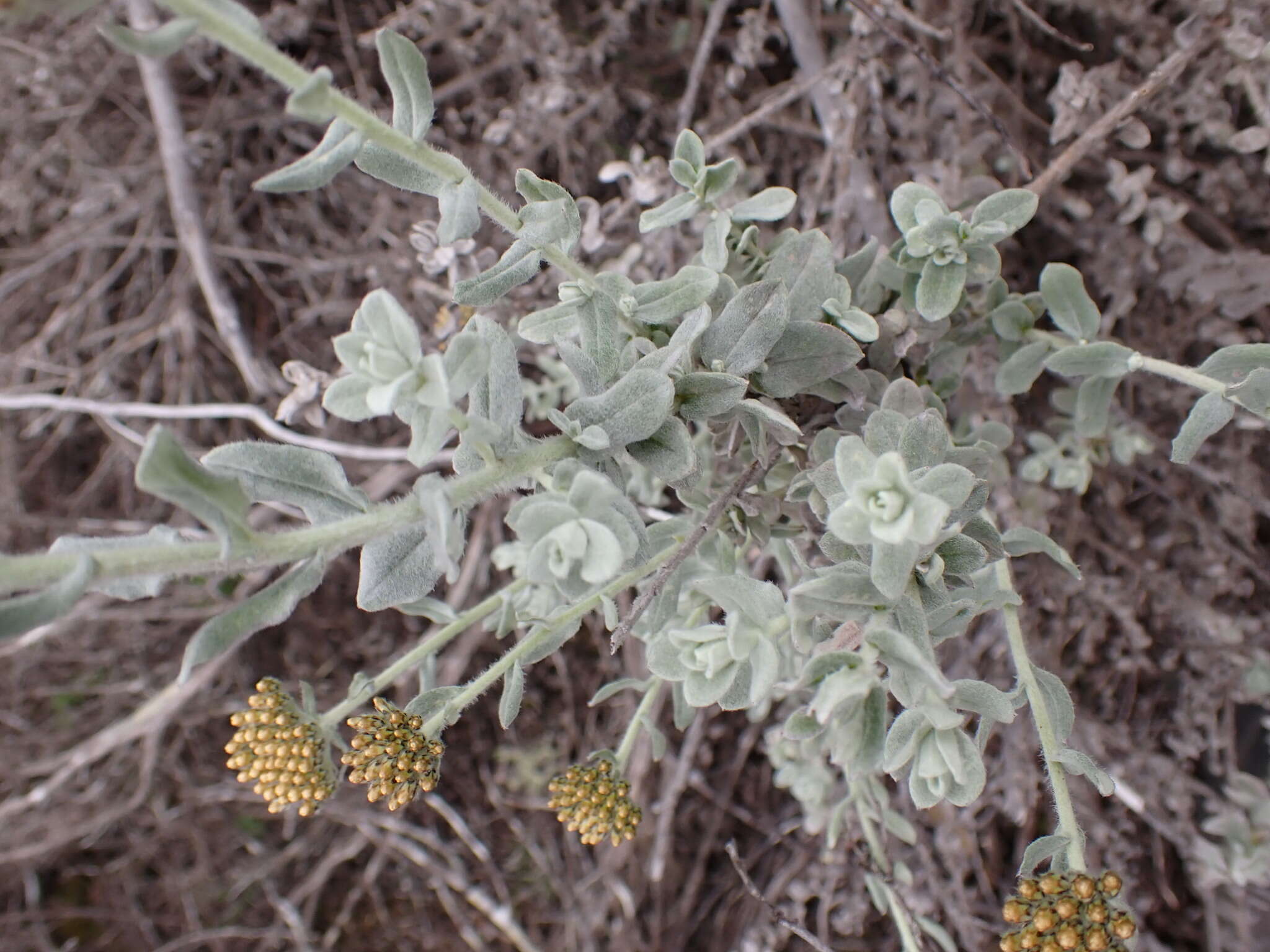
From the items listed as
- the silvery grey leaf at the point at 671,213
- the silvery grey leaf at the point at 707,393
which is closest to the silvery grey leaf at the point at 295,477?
the silvery grey leaf at the point at 707,393

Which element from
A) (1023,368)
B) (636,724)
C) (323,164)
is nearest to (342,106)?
(323,164)

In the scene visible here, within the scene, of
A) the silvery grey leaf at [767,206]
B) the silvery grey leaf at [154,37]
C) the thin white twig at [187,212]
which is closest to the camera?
the silvery grey leaf at [154,37]

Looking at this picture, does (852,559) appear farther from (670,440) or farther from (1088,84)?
(1088,84)

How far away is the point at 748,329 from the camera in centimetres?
145

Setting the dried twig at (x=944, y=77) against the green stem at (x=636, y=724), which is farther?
the dried twig at (x=944, y=77)

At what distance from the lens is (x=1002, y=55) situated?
2.52 m

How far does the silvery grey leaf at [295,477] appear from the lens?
3.92 ft

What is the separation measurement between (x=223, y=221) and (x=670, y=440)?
8.12 feet

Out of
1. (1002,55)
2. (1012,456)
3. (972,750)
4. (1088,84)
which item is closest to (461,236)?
(972,750)

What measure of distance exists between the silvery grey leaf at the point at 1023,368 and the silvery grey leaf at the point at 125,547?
1.44 m

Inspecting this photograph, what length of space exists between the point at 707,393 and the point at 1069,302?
30.3 inches

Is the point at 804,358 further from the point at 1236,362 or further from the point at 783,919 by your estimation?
the point at 783,919

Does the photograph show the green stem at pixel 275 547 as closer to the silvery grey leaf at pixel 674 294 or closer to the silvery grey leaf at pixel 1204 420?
the silvery grey leaf at pixel 674 294

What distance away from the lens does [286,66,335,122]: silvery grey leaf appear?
0.98m
